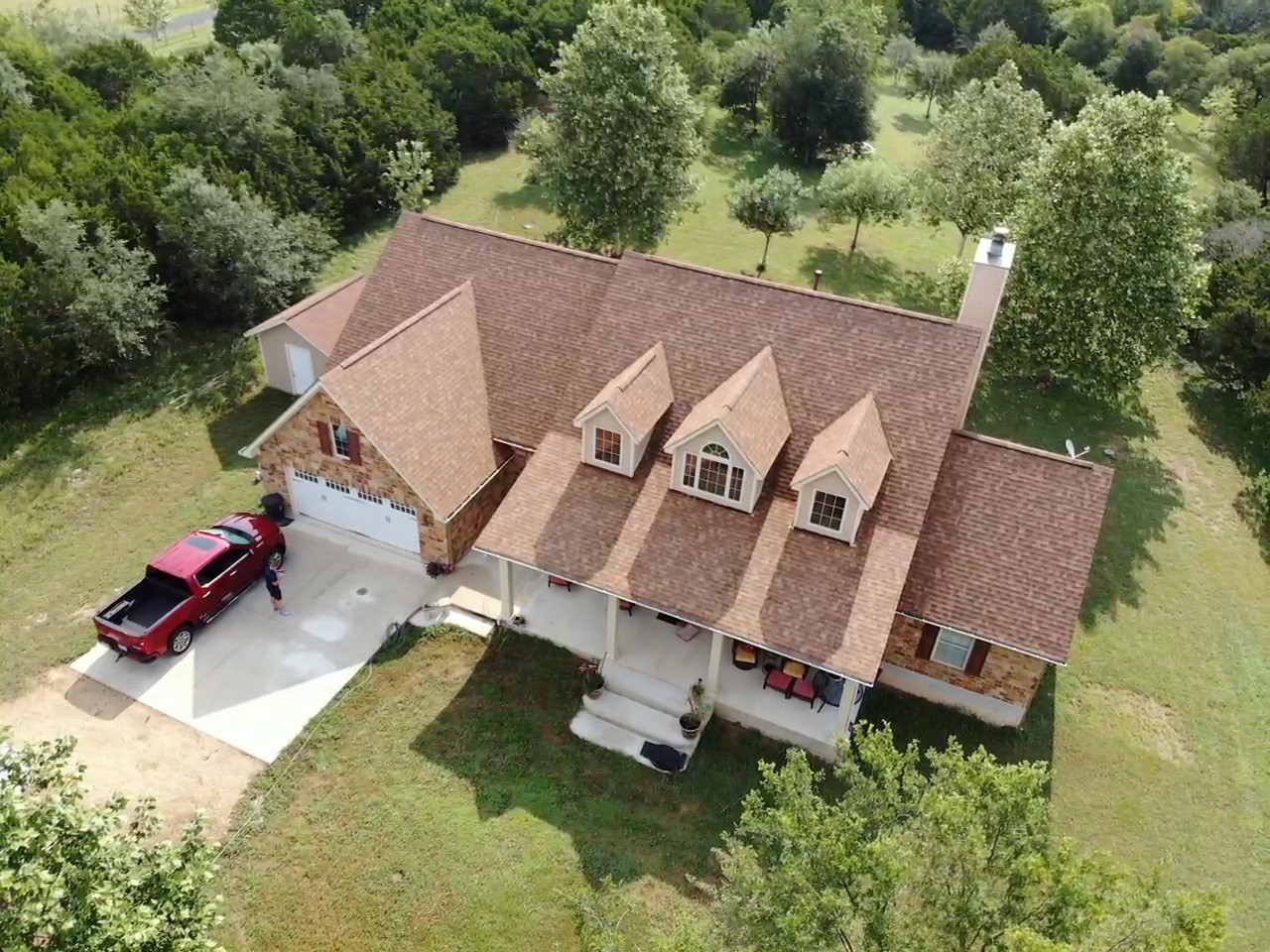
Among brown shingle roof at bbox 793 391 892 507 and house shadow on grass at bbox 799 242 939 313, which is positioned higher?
brown shingle roof at bbox 793 391 892 507

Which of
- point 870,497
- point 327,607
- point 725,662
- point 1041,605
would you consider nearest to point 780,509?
point 870,497

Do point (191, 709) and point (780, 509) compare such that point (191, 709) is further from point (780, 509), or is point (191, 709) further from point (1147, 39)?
point (1147, 39)

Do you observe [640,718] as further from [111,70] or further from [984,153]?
[111,70]

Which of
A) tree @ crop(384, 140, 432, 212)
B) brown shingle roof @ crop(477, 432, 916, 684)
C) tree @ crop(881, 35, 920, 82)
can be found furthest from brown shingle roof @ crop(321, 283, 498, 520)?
tree @ crop(881, 35, 920, 82)

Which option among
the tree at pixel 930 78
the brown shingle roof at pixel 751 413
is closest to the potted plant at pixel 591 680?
the brown shingle roof at pixel 751 413

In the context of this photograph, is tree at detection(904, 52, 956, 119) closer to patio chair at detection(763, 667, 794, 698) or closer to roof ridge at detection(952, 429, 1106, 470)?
roof ridge at detection(952, 429, 1106, 470)

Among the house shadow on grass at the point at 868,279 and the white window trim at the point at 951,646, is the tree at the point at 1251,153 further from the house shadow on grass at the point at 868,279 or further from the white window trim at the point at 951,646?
the white window trim at the point at 951,646

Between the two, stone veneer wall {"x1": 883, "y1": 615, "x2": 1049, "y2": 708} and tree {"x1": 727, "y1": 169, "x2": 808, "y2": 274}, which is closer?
stone veneer wall {"x1": 883, "y1": 615, "x2": 1049, "y2": 708}
